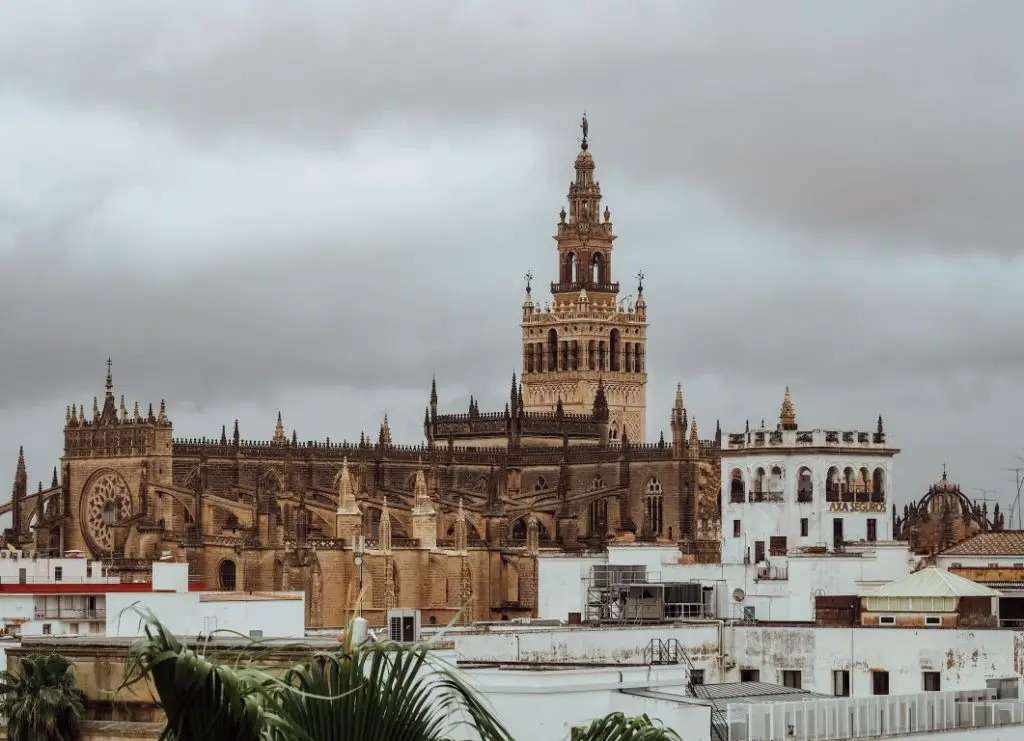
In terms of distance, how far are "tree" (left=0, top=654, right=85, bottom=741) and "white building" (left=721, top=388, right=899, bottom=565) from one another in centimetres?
5478

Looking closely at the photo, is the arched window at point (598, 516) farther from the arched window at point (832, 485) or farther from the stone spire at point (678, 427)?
the arched window at point (832, 485)

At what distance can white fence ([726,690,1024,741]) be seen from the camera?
37594 millimetres

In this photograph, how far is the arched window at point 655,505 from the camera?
486ft

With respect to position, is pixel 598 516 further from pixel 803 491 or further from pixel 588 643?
pixel 588 643

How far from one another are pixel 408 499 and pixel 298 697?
124824mm

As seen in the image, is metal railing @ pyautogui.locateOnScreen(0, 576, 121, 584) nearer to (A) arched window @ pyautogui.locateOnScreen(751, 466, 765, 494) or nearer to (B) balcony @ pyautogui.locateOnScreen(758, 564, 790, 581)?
(A) arched window @ pyautogui.locateOnScreen(751, 466, 765, 494)

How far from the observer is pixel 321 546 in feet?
417

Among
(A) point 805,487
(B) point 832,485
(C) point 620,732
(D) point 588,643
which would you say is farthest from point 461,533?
(C) point 620,732

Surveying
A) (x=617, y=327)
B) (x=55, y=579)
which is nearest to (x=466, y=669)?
(x=55, y=579)

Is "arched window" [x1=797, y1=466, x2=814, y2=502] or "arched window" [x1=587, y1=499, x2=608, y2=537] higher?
"arched window" [x1=587, y1=499, x2=608, y2=537]

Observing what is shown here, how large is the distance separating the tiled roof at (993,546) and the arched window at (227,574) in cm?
5175

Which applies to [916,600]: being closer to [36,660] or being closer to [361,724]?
[36,660]

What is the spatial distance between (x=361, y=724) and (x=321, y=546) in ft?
350

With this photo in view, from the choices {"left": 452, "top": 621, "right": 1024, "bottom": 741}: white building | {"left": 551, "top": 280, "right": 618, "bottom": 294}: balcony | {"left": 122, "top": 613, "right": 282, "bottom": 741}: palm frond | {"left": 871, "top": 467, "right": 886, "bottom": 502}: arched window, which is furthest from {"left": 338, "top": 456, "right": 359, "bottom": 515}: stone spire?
{"left": 122, "top": 613, "right": 282, "bottom": 741}: palm frond
